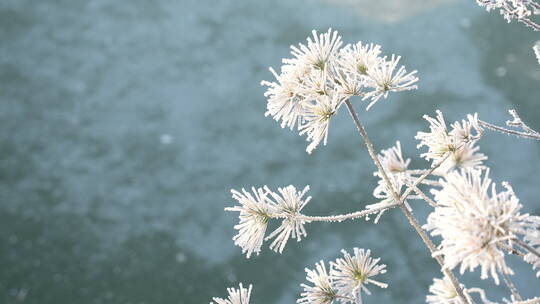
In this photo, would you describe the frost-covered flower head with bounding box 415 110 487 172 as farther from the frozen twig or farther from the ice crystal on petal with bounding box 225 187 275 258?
the ice crystal on petal with bounding box 225 187 275 258

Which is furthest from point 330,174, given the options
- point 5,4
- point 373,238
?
point 5,4

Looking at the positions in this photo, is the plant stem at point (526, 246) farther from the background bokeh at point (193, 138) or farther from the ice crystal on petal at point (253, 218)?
the background bokeh at point (193, 138)

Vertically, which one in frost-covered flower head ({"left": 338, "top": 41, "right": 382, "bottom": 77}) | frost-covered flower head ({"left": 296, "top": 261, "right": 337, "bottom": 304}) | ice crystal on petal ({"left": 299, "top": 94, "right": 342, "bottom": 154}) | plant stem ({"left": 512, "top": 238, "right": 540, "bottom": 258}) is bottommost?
Result: plant stem ({"left": 512, "top": 238, "right": 540, "bottom": 258})

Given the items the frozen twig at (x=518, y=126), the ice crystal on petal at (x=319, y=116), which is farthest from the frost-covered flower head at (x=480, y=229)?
the ice crystal on petal at (x=319, y=116)

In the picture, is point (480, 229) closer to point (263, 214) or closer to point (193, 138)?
point (263, 214)

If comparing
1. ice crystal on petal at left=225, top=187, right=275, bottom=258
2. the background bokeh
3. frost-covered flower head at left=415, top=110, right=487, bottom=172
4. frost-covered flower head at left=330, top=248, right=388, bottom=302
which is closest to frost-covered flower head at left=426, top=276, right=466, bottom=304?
frost-covered flower head at left=330, top=248, right=388, bottom=302
